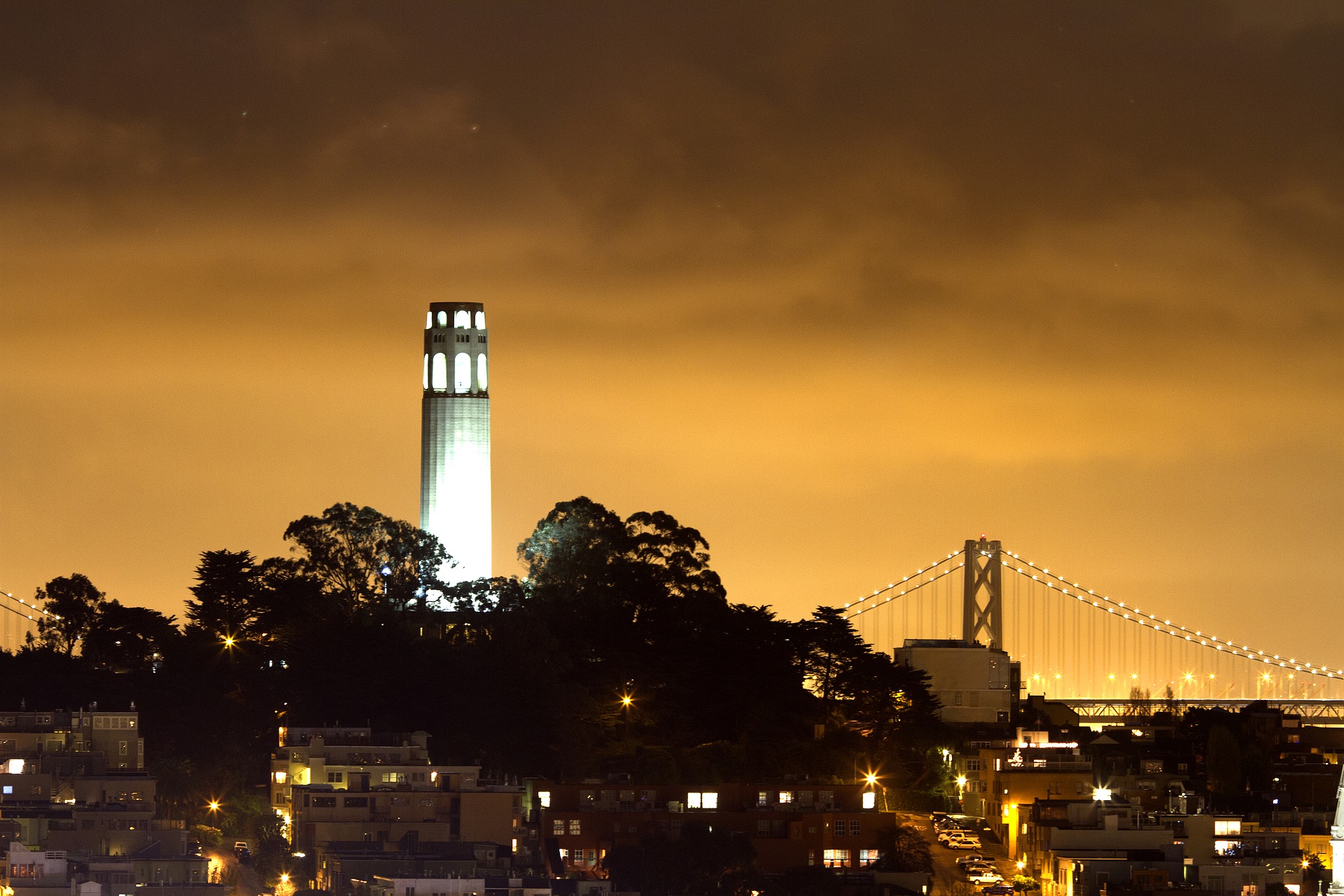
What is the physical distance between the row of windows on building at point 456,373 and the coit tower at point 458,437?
1 centimetres

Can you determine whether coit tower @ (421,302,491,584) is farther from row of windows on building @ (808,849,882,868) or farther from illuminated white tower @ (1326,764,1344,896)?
illuminated white tower @ (1326,764,1344,896)

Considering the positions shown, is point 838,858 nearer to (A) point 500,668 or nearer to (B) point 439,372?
(A) point 500,668

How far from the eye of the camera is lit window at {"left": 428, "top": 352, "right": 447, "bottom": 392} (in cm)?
6419

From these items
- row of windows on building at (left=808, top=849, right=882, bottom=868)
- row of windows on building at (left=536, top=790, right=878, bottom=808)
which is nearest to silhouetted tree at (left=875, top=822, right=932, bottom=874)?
row of windows on building at (left=808, top=849, right=882, bottom=868)

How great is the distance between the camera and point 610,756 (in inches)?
2141

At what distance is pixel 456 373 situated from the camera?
211 ft

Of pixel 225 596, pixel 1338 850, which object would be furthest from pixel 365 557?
pixel 1338 850

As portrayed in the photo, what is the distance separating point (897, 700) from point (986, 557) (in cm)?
3326

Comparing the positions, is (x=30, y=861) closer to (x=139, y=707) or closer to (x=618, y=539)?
(x=139, y=707)

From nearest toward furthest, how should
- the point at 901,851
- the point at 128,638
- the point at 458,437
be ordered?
1. the point at 901,851
2. the point at 128,638
3. the point at 458,437

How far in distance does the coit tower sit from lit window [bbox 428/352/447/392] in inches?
0.5

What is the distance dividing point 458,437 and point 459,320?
2.77 meters

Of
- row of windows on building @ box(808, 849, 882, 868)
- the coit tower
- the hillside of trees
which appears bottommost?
row of windows on building @ box(808, 849, 882, 868)

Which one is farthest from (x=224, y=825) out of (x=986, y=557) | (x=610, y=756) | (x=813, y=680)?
(x=986, y=557)
